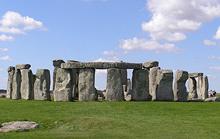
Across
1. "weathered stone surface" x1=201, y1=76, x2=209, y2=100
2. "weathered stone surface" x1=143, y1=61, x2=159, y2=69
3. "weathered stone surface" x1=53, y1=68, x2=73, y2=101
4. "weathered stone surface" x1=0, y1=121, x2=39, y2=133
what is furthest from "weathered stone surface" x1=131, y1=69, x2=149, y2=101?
"weathered stone surface" x1=0, y1=121, x2=39, y2=133

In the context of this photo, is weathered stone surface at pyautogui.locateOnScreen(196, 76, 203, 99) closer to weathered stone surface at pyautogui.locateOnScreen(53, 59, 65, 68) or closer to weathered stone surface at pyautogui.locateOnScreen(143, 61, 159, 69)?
weathered stone surface at pyautogui.locateOnScreen(143, 61, 159, 69)

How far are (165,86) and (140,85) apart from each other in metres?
1.73

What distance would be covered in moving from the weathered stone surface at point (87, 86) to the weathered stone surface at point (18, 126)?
13083mm

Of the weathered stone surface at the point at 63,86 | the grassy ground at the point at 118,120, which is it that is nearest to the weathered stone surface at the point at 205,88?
the weathered stone surface at the point at 63,86

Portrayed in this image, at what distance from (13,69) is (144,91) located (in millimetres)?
11457

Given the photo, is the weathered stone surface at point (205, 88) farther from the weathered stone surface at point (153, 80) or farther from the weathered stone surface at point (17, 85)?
the weathered stone surface at point (17, 85)

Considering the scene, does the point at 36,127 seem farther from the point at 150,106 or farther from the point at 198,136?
the point at 150,106

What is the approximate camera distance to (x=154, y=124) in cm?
2195

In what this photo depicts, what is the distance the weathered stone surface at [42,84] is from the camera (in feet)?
122

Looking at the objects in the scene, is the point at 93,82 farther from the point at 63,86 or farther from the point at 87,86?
the point at 63,86

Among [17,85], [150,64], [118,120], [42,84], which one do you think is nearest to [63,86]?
[42,84]

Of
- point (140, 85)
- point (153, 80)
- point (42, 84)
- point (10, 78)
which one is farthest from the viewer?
point (10, 78)

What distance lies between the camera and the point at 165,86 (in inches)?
1437

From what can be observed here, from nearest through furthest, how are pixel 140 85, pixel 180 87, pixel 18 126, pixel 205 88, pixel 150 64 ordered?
1. pixel 18 126
2. pixel 140 85
3. pixel 180 87
4. pixel 150 64
5. pixel 205 88
